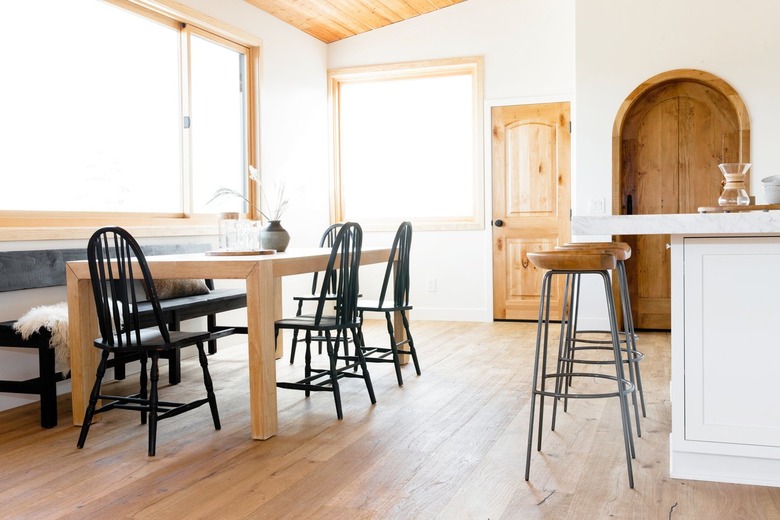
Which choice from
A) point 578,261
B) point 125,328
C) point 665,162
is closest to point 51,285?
point 125,328

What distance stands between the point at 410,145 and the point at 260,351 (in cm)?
435

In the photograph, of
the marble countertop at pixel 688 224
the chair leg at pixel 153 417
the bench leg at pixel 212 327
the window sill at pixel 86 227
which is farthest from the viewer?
the bench leg at pixel 212 327

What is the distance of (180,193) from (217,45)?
1.21 metres

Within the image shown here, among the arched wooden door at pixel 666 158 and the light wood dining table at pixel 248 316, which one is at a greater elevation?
the arched wooden door at pixel 666 158

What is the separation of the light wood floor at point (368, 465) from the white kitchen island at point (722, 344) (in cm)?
12

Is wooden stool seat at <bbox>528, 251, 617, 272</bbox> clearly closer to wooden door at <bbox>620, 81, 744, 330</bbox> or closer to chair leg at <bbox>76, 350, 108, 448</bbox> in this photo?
chair leg at <bbox>76, 350, 108, 448</bbox>

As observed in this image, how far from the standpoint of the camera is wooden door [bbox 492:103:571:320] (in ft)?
21.6

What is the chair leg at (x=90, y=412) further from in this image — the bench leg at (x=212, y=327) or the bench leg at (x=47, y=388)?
the bench leg at (x=212, y=327)

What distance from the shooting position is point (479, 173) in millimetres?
6820

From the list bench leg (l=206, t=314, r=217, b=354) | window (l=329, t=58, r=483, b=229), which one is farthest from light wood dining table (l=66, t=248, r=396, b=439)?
window (l=329, t=58, r=483, b=229)

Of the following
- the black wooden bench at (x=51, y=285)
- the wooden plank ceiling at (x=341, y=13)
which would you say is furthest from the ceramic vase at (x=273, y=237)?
the wooden plank ceiling at (x=341, y=13)

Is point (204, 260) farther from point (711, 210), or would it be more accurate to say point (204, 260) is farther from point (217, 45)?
point (217, 45)

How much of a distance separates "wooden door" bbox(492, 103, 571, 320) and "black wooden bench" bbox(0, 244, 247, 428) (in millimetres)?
2807

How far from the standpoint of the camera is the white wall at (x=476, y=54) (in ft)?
21.4
